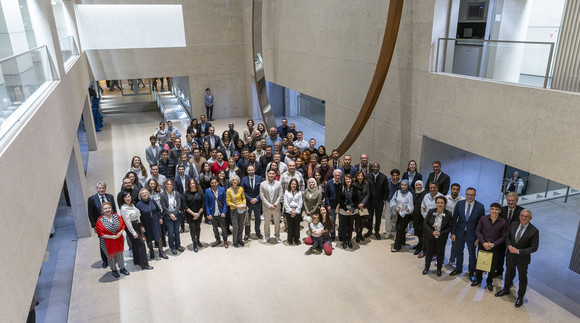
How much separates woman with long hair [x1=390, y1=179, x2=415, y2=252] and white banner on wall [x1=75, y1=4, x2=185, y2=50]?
14.3 m

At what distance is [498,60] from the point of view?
6738 mm

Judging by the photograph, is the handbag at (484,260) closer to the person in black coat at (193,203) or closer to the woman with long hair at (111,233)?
the person in black coat at (193,203)

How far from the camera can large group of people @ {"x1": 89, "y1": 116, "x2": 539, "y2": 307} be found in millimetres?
6305

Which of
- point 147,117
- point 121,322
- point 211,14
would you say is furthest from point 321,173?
point 147,117

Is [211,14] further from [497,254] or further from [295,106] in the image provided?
[497,254]

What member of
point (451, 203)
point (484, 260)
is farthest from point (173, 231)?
point (484, 260)

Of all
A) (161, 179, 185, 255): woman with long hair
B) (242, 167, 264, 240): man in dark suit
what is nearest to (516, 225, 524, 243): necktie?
(242, 167, 264, 240): man in dark suit

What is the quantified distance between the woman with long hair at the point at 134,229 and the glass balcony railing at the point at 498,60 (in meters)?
6.20

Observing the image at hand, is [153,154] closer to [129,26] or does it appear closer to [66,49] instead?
[66,49]

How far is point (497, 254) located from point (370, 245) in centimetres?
234

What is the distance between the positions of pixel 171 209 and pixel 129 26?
1341cm

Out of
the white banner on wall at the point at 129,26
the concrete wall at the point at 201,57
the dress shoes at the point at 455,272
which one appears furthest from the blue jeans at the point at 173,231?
the white banner on wall at the point at 129,26

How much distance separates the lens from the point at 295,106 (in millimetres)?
21172

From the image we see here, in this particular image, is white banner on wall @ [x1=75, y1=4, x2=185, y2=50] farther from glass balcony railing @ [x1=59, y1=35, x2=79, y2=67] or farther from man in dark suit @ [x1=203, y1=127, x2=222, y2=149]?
man in dark suit @ [x1=203, y1=127, x2=222, y2=149]
